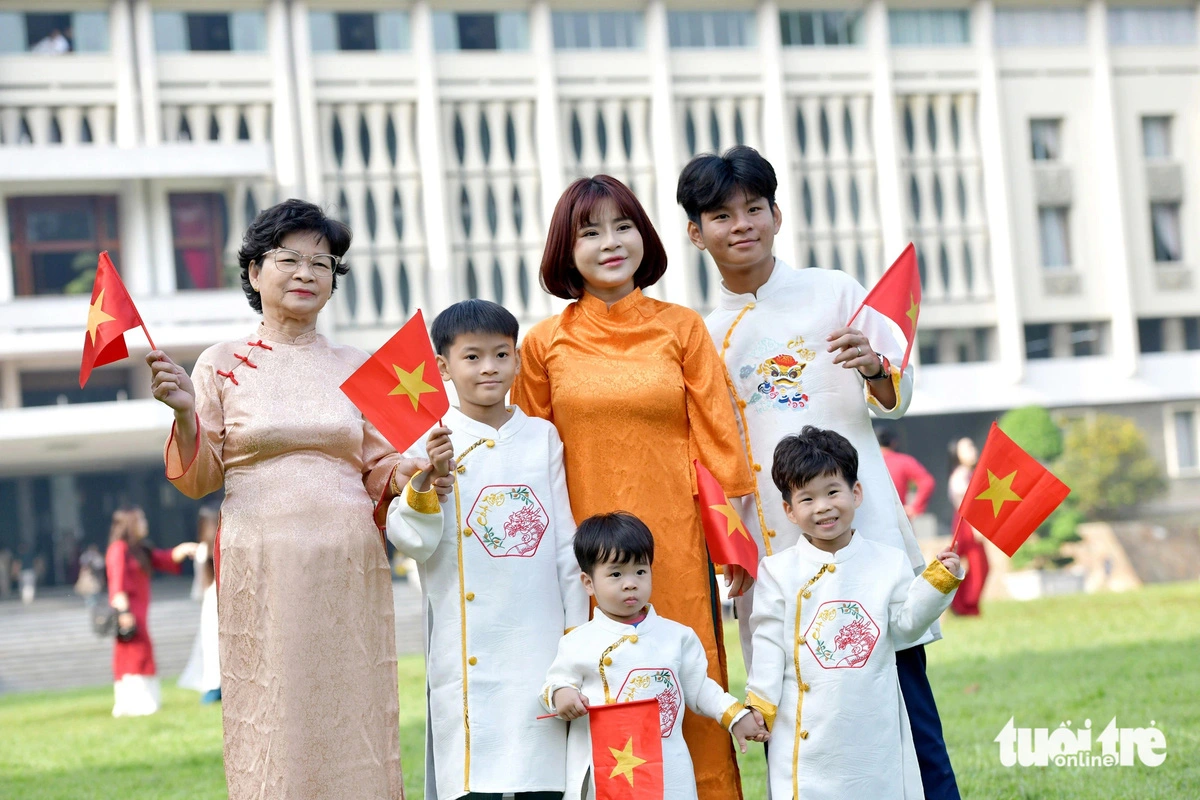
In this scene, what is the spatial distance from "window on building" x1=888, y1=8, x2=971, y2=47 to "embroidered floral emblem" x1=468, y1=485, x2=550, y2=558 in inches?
1332

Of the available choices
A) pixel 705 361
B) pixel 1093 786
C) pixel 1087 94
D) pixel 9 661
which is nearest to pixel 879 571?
pixel 705 361

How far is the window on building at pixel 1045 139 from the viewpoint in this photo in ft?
117

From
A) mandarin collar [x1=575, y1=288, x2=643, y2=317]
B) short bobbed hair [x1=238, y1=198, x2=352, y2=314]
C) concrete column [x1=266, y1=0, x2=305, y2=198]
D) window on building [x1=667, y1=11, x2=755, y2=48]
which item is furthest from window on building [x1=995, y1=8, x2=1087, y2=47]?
short bobbed hair [x1=238, y1=198, x2=352, y2=314]

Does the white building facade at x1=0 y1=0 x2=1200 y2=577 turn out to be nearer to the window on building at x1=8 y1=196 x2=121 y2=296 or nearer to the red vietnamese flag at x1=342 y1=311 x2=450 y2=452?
the window on building at x1=8 y1=196 x2=121 y2=296

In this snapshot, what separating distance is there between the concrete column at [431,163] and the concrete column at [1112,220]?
16504mm

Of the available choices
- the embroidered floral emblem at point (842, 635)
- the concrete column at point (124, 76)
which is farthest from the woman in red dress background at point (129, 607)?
the concrete column at point (124, 76)

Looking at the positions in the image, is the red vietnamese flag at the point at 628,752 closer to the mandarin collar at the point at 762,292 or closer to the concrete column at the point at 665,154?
the mandarin collar at the point at 762,292

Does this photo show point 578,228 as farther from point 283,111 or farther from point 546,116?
point 546,116

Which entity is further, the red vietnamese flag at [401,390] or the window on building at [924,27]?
the window on building at [924,27]

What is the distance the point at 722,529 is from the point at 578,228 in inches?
35.2

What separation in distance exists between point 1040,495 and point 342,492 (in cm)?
181

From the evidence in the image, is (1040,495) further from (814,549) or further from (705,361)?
(705,361)

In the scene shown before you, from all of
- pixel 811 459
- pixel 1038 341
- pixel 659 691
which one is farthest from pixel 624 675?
pixel 1038 341

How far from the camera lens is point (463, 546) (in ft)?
11.7
